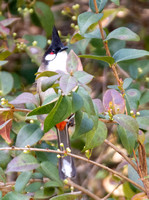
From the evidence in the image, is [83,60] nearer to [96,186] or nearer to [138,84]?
[138,84]

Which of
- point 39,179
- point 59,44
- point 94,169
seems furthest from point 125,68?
point 39,179

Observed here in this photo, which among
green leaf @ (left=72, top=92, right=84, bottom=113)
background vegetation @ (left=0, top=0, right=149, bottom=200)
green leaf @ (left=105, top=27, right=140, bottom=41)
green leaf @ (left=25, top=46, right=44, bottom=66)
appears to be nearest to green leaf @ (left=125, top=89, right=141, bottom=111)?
background vegetation @ (left=0, top=0, right=149, bottom=200)

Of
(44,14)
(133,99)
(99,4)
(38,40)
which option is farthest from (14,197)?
(44,14)

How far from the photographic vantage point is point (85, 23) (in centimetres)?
126

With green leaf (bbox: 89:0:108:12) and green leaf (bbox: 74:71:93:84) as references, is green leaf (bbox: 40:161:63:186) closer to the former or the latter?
green leaf (bbox: 74:71:93:84)

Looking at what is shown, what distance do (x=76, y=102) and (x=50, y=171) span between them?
0.50 m

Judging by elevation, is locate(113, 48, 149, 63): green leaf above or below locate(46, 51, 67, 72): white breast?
above

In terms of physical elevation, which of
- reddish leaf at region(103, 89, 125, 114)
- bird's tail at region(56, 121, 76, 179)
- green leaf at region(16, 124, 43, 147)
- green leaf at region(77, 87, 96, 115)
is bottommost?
bird's tail at region(56, 121, 76, 179)

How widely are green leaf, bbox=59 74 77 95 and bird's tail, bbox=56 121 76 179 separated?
619mm

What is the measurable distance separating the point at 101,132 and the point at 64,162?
391mm

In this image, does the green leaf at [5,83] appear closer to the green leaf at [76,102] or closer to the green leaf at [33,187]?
the green leaf at [33,187]

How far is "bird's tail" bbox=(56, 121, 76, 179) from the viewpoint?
1561 mm

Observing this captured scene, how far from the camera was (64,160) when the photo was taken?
163cm

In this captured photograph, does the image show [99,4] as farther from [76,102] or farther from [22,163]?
[22,163]
